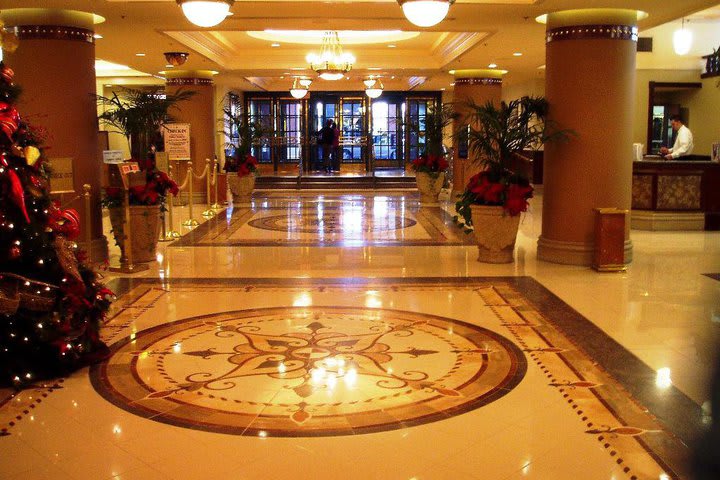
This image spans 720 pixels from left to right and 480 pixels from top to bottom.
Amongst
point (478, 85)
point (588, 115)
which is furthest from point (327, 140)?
point (588, 115)

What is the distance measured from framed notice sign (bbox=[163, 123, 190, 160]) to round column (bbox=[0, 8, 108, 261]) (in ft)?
13.6

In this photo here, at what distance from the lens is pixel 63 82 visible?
31.0ft

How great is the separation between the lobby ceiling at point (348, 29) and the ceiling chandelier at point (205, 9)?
8.00 feet

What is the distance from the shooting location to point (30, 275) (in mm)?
5129

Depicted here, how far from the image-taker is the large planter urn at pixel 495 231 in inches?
372

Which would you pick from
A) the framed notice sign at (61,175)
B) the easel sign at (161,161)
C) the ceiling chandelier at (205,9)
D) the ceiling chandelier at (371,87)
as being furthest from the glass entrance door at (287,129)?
the ceiling chandelier at (205,9)

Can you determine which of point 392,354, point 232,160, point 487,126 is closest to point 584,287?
point 487,126

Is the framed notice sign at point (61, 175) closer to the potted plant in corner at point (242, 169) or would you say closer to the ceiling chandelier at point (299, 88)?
the potted plant in corner at point (242, 169)

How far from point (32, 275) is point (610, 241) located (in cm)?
652

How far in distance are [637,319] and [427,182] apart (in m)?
10.8

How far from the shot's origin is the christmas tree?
496 centimetres

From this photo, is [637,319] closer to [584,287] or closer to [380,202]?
[584,287]

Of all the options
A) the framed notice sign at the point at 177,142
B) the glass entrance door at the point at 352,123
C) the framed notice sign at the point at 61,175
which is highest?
the glass entrance door at the point at 352,123

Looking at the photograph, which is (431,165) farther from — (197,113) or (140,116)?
(140,116)
